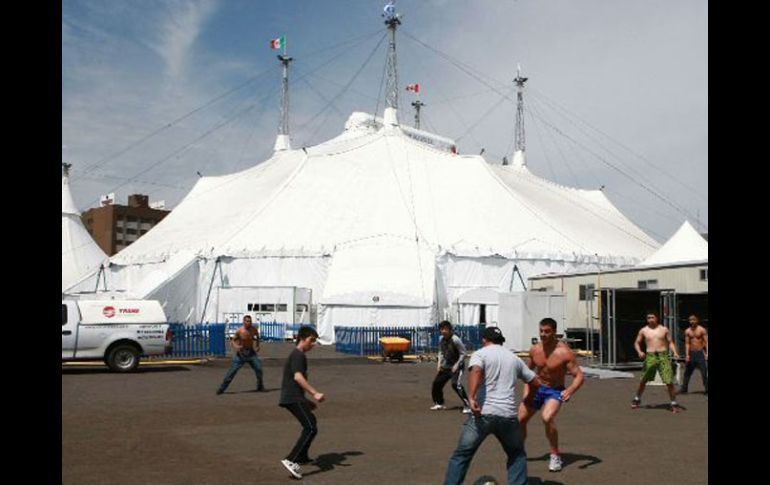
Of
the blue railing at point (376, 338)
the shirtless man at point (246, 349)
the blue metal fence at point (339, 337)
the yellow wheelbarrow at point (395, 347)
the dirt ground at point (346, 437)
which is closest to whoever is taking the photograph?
the dirt ground at point (346, 437)

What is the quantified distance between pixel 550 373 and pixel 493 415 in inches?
74.4

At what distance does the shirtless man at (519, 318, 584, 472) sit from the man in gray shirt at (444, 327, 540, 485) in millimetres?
1403

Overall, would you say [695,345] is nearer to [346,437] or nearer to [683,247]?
[346,437]

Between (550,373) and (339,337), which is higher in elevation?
(550,373)

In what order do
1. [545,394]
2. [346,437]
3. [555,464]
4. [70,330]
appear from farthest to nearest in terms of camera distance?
[70,330], [346,437], [545,394], [555,464]

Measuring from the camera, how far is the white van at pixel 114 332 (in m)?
18.6

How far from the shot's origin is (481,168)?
42.5 metres

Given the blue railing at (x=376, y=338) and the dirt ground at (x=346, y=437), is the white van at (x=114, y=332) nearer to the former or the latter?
the dirt ground at (x=346, y=437)

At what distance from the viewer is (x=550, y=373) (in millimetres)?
7848

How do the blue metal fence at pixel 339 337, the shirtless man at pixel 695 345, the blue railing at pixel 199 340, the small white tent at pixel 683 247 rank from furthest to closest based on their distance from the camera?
the small white tent at pixel 683 247 < the blue metal fence at pixel 339 337 < the blue railing at pixel 199 340 < the shirtless man at pixel 695 345

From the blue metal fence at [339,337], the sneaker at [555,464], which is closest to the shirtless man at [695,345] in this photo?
the sneaker at [555,464]

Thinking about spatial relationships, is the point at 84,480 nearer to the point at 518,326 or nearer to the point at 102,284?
the point at 518,326

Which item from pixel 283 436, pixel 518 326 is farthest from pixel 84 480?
pixel 518 326

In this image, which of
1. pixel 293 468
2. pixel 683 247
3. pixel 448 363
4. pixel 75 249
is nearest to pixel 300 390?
pixel 293 468
